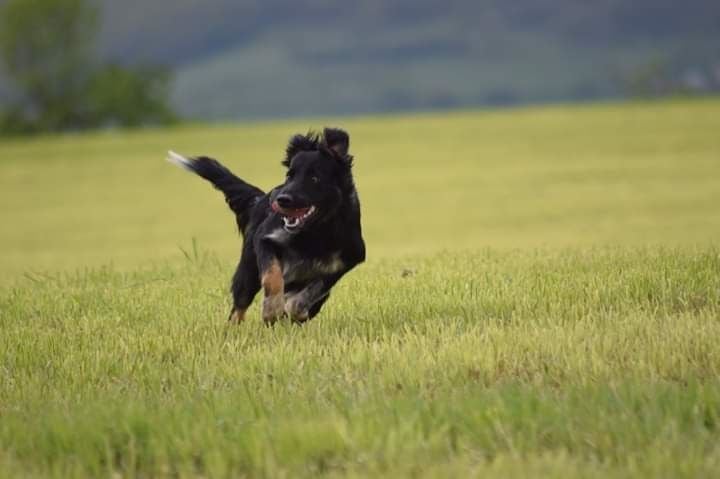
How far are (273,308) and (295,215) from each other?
0.68m

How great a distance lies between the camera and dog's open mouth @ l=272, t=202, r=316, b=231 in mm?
8898

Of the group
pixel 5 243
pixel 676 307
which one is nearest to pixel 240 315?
pixel 676 307

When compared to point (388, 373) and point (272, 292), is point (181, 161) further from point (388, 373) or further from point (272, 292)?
point (388, 373)

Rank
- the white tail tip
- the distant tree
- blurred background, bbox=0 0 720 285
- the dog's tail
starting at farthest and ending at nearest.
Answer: the distant tree → blurred background, bbox=0 0 720 285 → the white tail tip → the dog's tail

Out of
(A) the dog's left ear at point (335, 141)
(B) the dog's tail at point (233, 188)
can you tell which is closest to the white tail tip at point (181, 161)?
(B) the dog's tail at point (233, 188)

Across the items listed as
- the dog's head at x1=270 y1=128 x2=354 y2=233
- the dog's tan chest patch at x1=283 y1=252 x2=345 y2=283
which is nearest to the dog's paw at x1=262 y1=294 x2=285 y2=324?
the dog's tan chest patch at x1=283 y1=252 x2=345 y2=283

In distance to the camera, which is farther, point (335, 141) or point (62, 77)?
point (62, 77)

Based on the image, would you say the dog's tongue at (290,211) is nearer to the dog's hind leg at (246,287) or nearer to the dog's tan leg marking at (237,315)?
the dog's hind leg at (246,287)

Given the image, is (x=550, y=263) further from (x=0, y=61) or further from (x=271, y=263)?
(x=0, y=61)

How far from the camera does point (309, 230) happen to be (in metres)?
9.12

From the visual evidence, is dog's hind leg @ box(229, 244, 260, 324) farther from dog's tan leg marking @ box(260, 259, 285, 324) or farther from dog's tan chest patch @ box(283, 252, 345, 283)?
dog's tan leg marking @ box(260, 259, 285, 324)

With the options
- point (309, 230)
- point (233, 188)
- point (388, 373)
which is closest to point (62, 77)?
point (233, 188)

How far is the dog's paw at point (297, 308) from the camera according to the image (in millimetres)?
9250

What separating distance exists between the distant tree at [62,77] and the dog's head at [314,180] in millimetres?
73750
